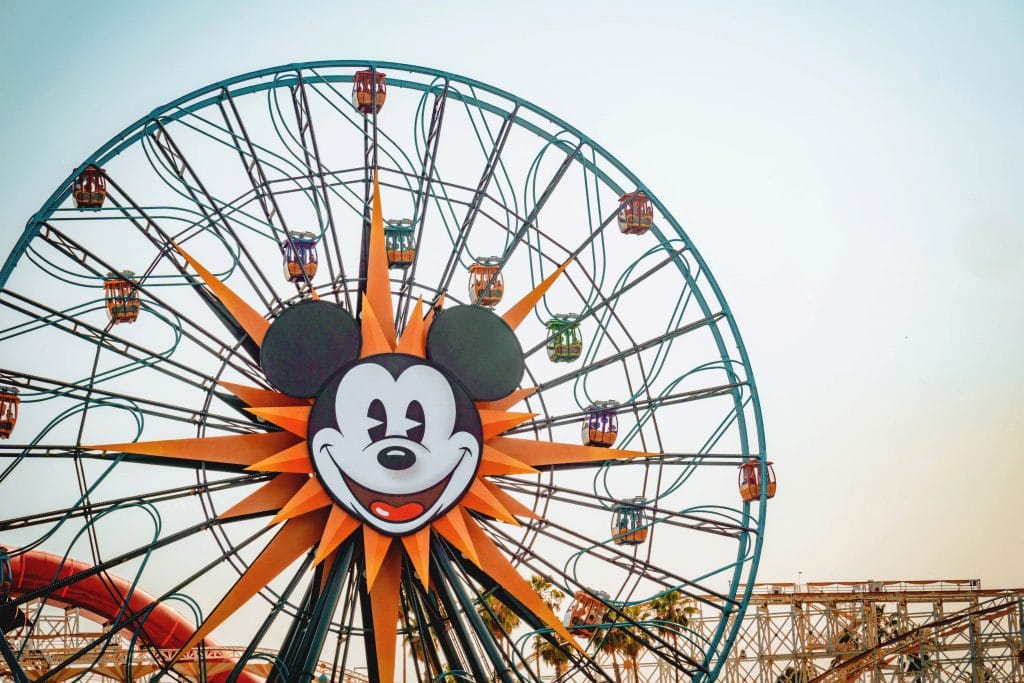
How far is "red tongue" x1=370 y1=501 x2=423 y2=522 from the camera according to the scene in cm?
1503

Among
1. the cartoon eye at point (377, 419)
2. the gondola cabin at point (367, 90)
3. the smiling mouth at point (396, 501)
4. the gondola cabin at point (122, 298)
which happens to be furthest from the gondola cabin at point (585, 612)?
the gondola cabin at point (367, 90)

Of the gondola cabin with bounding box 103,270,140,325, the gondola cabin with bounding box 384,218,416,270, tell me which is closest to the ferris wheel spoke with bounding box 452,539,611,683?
the gondola cabin with bounding box 384,218,416,270

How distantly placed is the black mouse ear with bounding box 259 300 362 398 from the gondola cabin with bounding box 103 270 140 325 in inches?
95.2

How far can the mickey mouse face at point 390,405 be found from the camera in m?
15.0

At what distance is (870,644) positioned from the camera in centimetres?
A: 3084

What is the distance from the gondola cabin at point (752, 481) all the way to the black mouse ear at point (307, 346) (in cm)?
548

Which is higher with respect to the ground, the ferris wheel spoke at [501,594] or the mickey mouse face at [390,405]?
the mickey mouse face at [390,405]

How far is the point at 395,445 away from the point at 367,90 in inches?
213

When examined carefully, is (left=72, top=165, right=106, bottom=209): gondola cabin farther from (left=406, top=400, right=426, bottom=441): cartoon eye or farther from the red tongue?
the red tongue

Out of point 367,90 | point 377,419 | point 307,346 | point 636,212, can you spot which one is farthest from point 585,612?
point 367,90

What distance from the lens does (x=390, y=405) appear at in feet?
50.4

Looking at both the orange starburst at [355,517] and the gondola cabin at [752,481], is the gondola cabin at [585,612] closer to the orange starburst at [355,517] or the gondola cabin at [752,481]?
the orange starburst at [355,517]

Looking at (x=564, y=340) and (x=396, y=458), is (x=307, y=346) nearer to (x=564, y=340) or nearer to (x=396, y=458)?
(x=396, y=458)

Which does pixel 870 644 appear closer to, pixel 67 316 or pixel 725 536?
pixel 725 536
